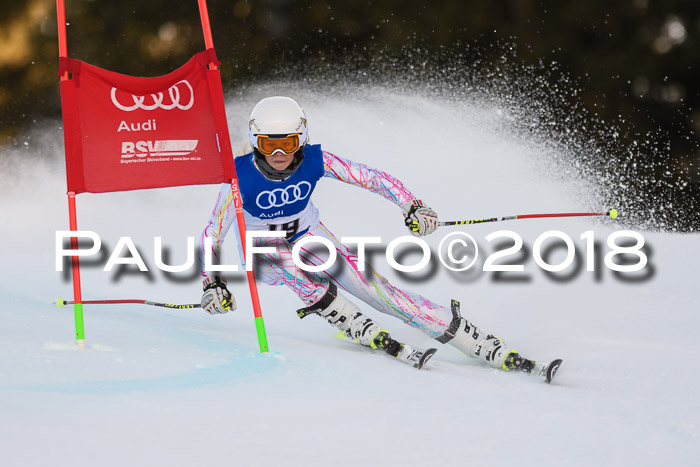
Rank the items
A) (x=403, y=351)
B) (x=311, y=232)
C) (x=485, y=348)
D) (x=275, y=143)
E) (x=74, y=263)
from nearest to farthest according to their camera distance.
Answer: (x=74, y=263) < (x=275, y=143) < (x=403, y=351) < (x=485, y=348) < (x=311, y=232)

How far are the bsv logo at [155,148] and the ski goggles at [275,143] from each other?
284mm

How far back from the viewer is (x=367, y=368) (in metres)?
2.97

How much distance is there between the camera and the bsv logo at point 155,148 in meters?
2.97

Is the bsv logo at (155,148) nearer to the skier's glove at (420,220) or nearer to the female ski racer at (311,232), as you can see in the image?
the female ski racer at (311,232)

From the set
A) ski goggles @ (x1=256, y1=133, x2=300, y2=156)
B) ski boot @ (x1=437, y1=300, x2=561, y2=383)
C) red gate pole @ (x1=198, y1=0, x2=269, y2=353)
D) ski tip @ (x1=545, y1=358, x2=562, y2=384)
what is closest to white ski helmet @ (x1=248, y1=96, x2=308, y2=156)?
ski goggles @ (x1=256, y1=133, x2=300, y2=156)

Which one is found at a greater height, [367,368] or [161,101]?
[161,101]

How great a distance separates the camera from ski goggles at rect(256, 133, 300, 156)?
314cm

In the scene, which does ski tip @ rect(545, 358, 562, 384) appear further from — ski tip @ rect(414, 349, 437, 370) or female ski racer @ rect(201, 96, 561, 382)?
ski tip @ rect(414, 349, 437, 370)

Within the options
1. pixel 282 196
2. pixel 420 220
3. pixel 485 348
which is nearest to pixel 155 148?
pixel 282 196

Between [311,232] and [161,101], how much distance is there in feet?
2.81

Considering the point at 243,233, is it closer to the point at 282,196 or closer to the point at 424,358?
the point at 282,196

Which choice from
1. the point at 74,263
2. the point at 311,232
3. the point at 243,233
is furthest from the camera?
the point at 311,232

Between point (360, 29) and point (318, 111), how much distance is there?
4.01 meters

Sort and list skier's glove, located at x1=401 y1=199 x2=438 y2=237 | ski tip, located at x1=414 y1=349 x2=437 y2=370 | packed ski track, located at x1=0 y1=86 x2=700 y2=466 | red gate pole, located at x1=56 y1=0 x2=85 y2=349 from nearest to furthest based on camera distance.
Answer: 1. packed ski track, located at x1=0 y1=86 x2=700 y2=466
2. red gate pole, located at x1=56 y1=0 x2=85 y2=349
3. ski tip, located at x1=414 y1=349 x2=437 y2=370
4. skier's glove, located at x1=401 y1=199 x2=438 y2=237
